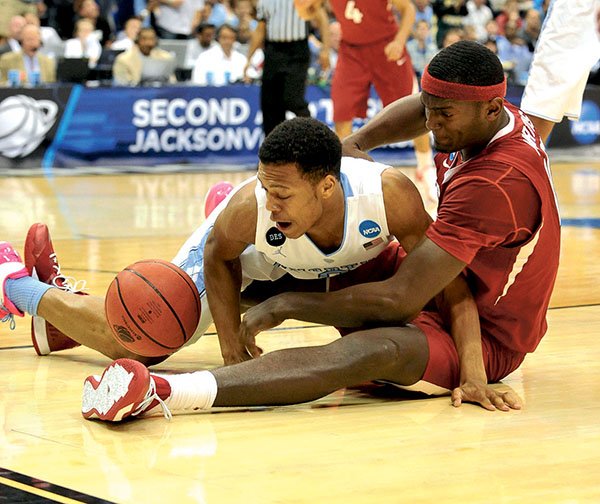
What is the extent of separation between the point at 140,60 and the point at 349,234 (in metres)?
9.65

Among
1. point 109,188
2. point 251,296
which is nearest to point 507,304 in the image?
point 251,296

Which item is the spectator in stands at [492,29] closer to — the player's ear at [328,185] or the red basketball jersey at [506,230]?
the red basketball jersey at [506,230]

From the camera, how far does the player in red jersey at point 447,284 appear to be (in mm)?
3807

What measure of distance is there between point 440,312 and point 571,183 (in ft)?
26.0

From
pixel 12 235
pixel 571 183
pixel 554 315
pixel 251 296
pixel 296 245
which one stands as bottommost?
pixel 571 183

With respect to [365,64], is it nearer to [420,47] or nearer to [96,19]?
[96,19]

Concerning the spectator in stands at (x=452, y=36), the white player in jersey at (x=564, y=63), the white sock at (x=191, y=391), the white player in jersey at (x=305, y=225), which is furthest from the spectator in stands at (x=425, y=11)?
the white sock at (x=191, y=391)

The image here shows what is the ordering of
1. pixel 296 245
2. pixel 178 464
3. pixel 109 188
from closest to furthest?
pixel 178 464, pixel 296 245, pixel 109 188

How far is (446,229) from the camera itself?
3.86 meters

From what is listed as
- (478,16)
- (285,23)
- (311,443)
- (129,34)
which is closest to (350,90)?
(285,23)

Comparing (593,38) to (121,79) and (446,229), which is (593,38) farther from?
(121,79)

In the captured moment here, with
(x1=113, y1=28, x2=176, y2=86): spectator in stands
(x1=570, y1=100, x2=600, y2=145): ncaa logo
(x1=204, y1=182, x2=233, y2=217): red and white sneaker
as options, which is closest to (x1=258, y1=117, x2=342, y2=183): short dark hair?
(x1=204, y1=182, x2=233, y2=217): red and white sneaker

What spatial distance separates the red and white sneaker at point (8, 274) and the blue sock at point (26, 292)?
0.02m

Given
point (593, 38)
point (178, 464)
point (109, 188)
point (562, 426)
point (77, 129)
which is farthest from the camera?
point (77, 129)
